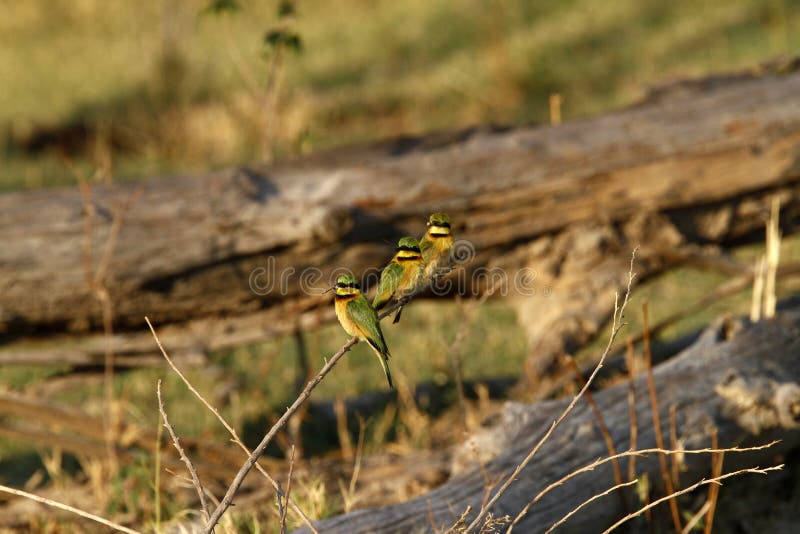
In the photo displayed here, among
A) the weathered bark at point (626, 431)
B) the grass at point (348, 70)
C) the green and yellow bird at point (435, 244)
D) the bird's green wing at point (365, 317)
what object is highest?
the grass at point (348, 70)

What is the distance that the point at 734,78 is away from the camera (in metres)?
5.96

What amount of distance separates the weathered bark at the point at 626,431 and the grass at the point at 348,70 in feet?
23.6

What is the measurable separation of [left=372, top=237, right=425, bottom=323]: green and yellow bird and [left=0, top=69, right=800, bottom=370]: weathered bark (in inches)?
79.7

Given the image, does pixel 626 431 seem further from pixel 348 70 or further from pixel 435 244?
pixel 348 70

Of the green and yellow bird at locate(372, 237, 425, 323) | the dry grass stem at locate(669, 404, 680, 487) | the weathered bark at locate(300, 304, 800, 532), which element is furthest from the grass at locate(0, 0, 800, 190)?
the green and yellow bird at locate(372, 237, 425, 323)

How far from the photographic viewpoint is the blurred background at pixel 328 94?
6.72 meters

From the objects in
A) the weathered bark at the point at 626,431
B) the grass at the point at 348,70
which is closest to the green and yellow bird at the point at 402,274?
the weathered bark at the point at 626,431

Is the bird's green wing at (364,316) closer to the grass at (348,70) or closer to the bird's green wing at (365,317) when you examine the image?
the bird's green wing at (365,317)

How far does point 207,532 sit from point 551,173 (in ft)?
11.0

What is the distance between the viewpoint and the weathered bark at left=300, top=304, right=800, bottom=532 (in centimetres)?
355

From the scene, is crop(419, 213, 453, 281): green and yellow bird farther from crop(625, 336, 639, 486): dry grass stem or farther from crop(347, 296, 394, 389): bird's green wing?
crop(625, 336, 639, 486): dry grass stem

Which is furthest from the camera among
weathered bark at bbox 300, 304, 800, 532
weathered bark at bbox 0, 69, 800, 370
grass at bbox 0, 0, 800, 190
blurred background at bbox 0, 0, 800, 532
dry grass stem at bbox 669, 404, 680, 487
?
grass at bbox 0, 0, 800, 190

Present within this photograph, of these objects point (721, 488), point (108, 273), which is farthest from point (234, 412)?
point (721, 488)

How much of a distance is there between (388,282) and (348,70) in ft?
35.9
